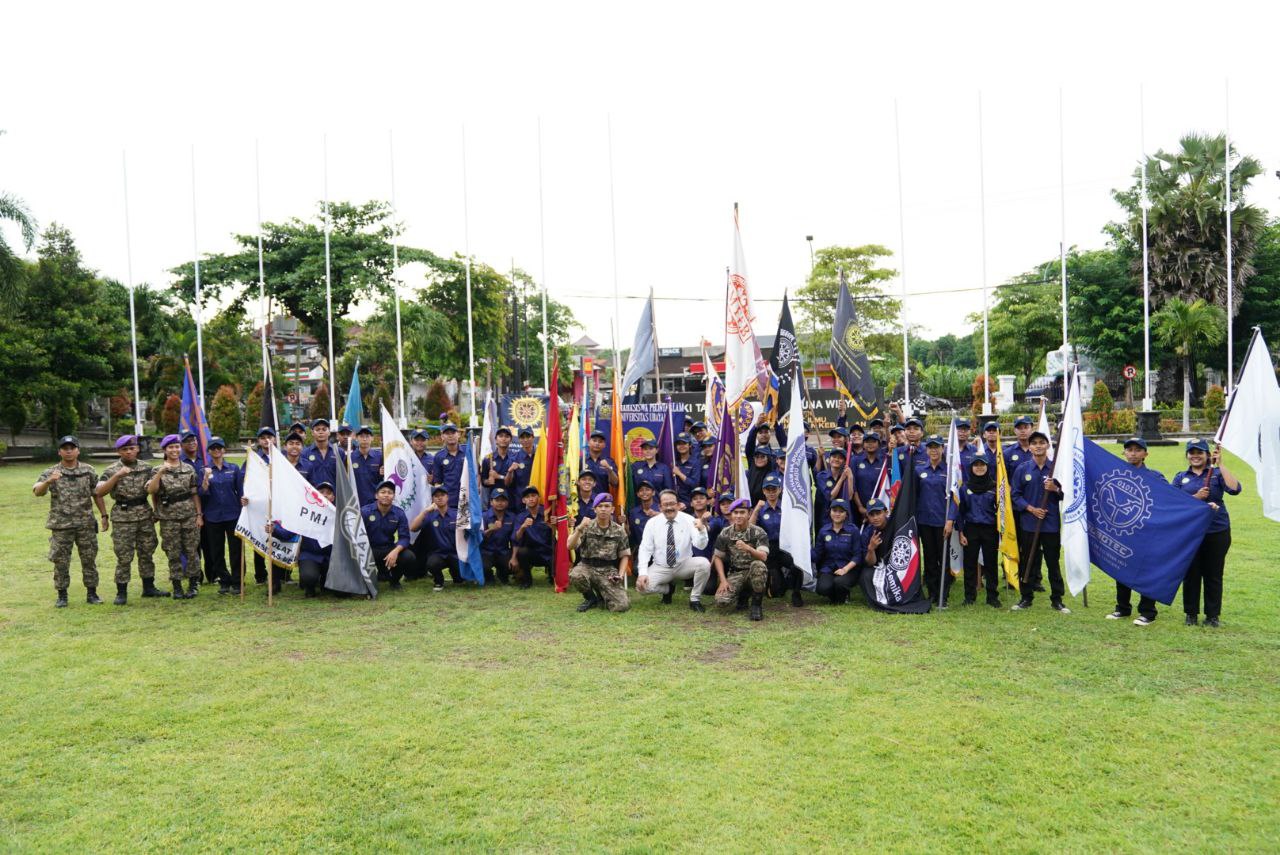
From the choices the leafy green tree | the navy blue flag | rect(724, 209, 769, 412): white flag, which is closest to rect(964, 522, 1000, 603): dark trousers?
the navy blue flag

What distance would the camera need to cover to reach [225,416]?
34.7 m

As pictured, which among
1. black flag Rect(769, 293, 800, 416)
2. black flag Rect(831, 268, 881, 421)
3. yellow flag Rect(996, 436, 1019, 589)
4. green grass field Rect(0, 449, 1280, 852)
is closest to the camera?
green grass field Rect(0, 449, 1280, 852)

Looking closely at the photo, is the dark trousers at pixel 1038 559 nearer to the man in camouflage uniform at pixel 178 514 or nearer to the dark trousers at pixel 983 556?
the dark trousers at pixel 983 556

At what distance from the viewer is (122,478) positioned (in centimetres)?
922

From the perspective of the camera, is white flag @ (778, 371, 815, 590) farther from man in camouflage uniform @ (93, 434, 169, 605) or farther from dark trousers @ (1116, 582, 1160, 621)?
man in camouflage uniform @ (93, 434, 169, 605)

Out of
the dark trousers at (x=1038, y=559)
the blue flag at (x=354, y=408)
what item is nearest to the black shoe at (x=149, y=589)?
the blue flag at (x=354, y=408)

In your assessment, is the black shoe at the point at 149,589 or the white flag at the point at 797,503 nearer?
the white flag at the point at 797,503

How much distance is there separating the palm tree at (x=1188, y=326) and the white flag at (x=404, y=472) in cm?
3405

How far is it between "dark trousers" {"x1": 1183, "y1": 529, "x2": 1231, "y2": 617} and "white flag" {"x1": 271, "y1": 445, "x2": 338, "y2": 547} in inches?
327

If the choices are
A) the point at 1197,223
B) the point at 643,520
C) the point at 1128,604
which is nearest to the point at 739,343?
the point at 643,520

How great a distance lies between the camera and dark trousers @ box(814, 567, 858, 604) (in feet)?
29.2

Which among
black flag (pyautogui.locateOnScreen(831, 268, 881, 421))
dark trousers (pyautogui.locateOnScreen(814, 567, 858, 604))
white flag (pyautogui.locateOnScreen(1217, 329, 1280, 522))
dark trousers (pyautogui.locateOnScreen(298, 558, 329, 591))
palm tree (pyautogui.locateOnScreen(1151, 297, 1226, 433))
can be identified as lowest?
dark trousers (pyautogui.locateOnScreen(814, 567, 858, 604))

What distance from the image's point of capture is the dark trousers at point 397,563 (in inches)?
394

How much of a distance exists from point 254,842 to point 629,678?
2927 mm
